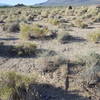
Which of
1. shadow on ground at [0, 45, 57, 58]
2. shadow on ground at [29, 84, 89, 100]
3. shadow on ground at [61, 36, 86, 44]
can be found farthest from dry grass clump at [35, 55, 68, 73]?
shadow on ground at [61, 36, 86, 44]

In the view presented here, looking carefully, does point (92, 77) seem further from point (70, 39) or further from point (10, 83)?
point (70, 39)

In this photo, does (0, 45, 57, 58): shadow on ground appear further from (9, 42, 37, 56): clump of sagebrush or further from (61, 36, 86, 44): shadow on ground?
(61, 36, 86, 44): shadow on ground

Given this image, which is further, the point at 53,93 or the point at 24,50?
the point at 24,50

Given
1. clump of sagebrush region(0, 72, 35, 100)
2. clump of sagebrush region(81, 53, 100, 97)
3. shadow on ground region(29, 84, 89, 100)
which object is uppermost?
clump of sagebrush region(0, 72, 35, 100)

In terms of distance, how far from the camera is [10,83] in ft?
28.4

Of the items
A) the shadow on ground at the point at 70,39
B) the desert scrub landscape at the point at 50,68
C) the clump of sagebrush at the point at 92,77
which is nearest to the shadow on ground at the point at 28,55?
the desert scrub landscape at the point at 50,68

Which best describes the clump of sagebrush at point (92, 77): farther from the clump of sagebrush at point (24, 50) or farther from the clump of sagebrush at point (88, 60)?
the clump of sagebrush at point (24, 50)

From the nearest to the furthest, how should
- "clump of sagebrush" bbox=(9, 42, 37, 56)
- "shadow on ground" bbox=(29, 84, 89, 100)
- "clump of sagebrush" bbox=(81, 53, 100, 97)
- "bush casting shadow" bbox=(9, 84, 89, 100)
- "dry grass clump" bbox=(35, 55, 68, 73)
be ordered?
1. "bush casting shadow" bbox=(9, 84, 89, 100)
2. "shadow on ground" bbox=(29, 84, 89, 100)
3. "clump of sagebrush" bbox=(81, 53, 100, 97)
4. "dry grass clump" bbox=(35, 55, 68, 73)
5. "clump of sagebrush" bbox=(9, 42, 37, 56)

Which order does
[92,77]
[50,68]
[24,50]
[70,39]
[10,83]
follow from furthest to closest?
1. [70,39]
2. [24,50]
3. [50,68]
4. [92,77]
5. [10,83]

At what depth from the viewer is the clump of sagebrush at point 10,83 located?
8.05 metres

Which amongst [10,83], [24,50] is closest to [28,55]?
[24,50]

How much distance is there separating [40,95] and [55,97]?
1.79 feet

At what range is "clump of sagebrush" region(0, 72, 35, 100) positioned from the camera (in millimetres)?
8045

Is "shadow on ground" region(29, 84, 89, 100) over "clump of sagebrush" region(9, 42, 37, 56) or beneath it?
beneath
